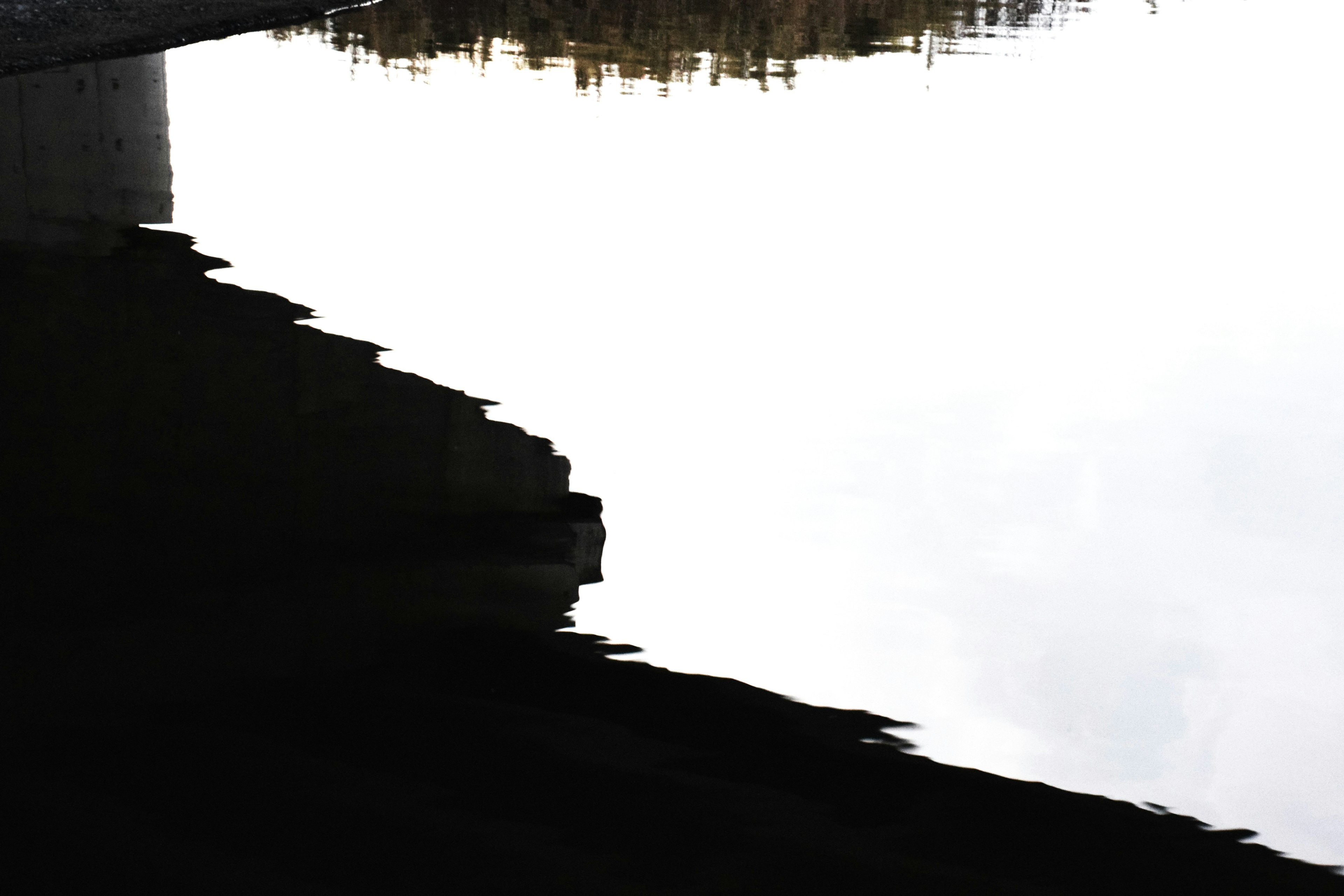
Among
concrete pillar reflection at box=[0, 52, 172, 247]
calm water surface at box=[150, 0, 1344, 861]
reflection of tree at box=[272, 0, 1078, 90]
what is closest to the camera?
calm water surface at box=[150, 0, 1344, 861]

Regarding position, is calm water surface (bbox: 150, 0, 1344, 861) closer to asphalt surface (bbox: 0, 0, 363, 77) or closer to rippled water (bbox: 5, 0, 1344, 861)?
rippled water (bbox: 5, 0, 1344, 861)

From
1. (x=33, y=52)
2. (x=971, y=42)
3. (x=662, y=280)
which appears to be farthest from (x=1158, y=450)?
(x=971, y=42)

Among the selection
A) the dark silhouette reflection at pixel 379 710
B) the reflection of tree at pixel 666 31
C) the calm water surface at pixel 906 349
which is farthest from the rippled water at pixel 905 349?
the reflection of tree at pixel 666 31

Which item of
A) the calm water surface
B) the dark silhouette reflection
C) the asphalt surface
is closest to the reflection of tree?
the asphalt surface

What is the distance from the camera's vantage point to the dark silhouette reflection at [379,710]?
2.51 meters

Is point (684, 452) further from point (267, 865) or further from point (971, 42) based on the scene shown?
point (971, 42)

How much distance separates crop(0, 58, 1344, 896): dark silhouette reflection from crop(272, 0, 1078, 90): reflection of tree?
6495mm

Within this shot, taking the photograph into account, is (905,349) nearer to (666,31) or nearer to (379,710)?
(379,710)

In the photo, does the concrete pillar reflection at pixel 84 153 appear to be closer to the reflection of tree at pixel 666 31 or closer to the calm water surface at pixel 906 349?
the calm water surface at pixel 906 349

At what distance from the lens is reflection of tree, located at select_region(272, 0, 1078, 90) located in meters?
11.2

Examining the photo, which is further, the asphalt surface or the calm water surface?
the asphalt surface

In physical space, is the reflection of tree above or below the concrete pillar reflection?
above

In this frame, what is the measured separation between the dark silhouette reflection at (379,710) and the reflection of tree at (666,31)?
6.50 m

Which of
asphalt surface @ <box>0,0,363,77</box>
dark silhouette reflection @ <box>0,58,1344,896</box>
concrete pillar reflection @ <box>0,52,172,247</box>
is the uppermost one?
asphalt surface @ <box>0,0,363,77</box>
